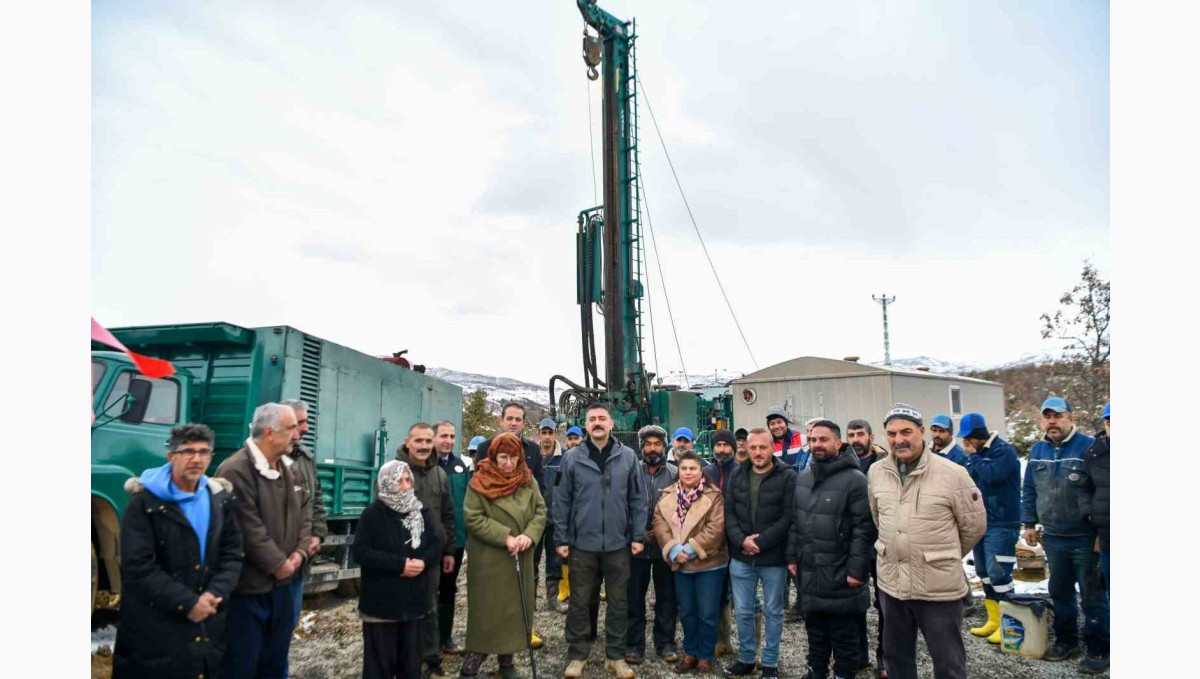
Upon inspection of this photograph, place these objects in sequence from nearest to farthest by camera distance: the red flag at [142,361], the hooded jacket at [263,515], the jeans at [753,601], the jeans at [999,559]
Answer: the red flag at [142,361]
the hooded jacket at [263,515]
the jeans at [753,601]
the jeans at [999,559]

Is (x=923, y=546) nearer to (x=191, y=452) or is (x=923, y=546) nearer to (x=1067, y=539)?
(x=1067, y=539)

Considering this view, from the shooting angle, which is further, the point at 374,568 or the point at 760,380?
the point at 760,380

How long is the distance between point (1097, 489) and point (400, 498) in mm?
4609

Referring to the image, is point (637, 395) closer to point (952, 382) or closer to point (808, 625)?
point (952, 382)

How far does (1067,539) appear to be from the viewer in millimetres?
5031

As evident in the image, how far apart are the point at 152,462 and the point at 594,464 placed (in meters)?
3.33

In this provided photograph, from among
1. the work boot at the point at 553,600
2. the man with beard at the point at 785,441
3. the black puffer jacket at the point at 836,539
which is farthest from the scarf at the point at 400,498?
the man with beard at the point at 785,441

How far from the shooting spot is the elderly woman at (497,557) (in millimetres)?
4520

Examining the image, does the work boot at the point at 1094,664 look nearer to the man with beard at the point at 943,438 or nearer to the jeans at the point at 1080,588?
the jeans at the point at 1080,588

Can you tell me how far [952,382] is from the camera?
57.6ft

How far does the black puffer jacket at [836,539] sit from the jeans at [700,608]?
2.34 ft

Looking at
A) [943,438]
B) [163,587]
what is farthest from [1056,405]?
[163,587]

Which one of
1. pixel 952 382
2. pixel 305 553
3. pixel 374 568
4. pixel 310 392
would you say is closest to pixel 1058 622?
pixel 374 568

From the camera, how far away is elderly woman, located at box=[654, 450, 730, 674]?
16.0 feet
